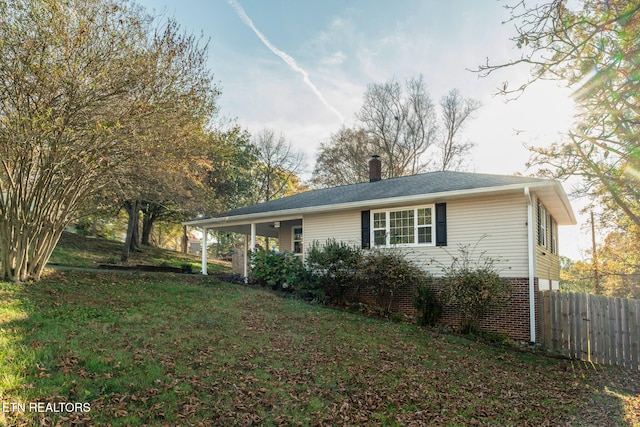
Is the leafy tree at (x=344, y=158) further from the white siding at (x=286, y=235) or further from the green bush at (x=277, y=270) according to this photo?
the green bush at (x=277, y=270)

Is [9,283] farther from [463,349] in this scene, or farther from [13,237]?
[463,349]

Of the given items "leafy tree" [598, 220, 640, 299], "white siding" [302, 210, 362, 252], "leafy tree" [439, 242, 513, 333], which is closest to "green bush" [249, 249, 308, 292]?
"white siding" [302, 210, 362, 252]

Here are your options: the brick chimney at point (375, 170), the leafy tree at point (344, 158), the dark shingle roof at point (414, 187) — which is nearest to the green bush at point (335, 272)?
the dark shingle roof at point (414, 187)

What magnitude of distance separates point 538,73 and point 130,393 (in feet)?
20.0

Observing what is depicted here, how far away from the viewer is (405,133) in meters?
27.9

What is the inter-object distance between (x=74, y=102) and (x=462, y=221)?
901 centimetres

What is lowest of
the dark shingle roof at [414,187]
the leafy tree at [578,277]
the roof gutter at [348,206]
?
the leafy tree at [578,277]

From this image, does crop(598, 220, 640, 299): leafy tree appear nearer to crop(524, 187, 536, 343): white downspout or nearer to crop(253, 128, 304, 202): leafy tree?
crop(524, 187, 536, 343): white downspout

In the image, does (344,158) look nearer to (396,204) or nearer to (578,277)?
(396,204)

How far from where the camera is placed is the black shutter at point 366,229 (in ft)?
37.7

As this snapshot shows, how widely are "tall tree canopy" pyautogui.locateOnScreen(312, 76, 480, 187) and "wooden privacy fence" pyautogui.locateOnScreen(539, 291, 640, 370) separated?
1910 centimetres

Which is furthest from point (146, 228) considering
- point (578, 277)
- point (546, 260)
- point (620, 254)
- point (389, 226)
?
point (578, 277)

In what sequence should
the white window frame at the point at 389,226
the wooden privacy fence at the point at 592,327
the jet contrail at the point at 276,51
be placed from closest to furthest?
the wooden privacy fence at the point at 592,327
the white window frame at the point at 389,226
the jet contrail at the point at 276,51

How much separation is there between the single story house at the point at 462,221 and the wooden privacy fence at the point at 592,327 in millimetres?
442
